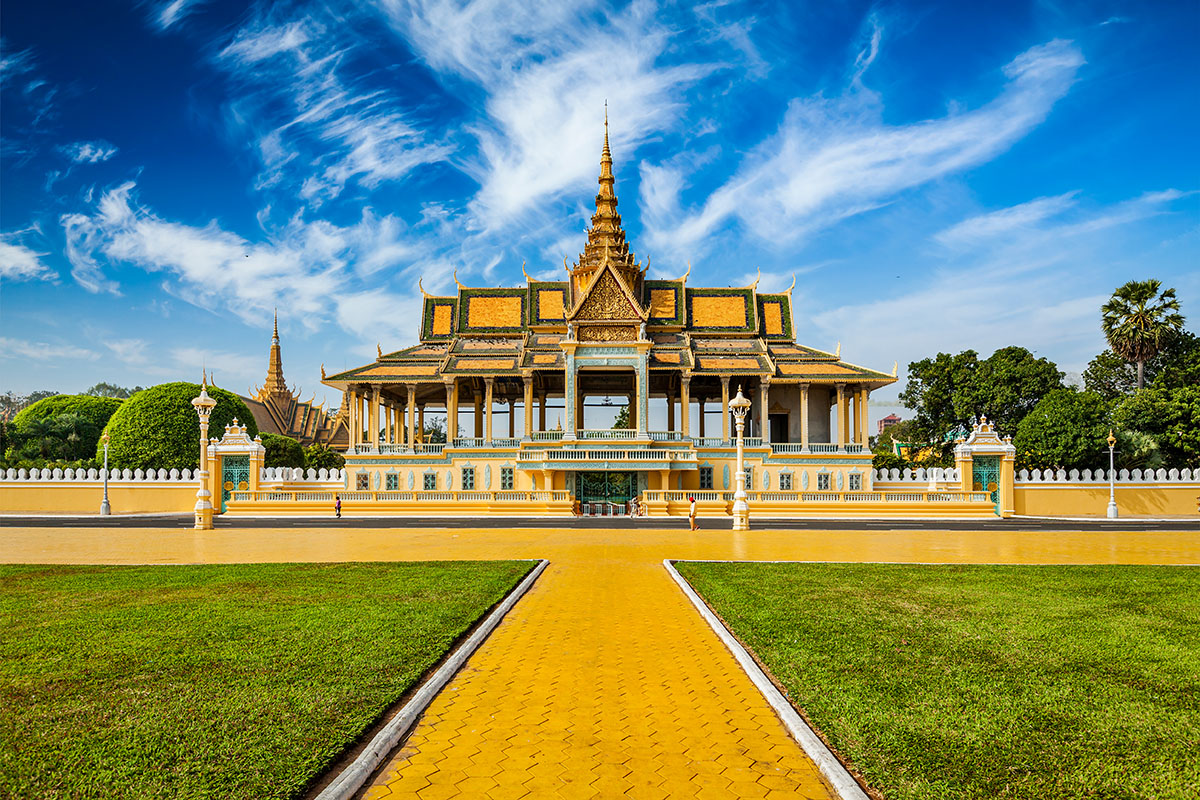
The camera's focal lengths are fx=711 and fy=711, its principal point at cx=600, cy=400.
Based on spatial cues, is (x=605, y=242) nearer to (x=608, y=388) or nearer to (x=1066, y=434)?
(x=608, y=388)

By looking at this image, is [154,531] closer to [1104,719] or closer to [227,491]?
[227,491]

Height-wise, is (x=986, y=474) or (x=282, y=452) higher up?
(x=282, y=452)

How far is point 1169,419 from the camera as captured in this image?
37.6 meters

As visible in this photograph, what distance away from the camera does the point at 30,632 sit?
8062 mm

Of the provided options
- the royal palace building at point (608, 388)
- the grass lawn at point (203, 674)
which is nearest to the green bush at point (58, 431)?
the royal palace building at point (608, 388)

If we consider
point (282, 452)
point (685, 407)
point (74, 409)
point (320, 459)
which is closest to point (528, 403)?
point (685, 407)

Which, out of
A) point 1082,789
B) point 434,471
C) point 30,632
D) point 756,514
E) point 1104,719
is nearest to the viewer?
point 1082,789

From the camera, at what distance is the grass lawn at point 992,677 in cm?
464

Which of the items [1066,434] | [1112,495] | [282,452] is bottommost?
[1112,495]

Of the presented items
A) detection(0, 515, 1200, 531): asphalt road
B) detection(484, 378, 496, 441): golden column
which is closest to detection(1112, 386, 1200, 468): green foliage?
detection(0, 515, 1200, 531): asphalt road

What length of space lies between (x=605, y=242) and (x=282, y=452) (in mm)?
27479

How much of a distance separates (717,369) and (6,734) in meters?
37.8

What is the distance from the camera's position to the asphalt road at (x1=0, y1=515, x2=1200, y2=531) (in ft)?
87.1

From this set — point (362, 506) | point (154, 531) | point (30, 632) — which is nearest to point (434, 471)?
point (362, 506)
